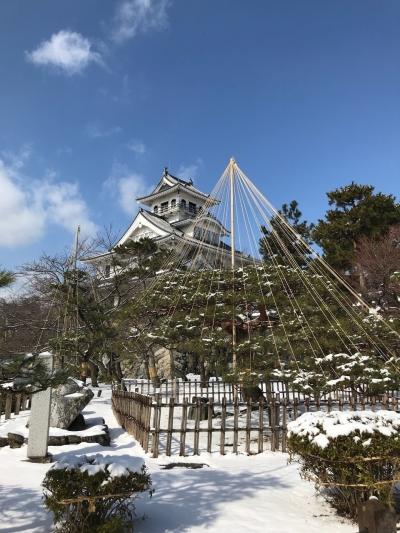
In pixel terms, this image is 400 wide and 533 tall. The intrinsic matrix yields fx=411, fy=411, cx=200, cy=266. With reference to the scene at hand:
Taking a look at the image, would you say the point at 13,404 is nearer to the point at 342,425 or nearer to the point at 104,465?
the point at 104,465

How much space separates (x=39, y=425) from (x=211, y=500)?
3.83 meters

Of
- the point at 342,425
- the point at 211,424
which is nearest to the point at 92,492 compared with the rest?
the point at 342,425

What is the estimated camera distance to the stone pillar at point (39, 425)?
7258mm

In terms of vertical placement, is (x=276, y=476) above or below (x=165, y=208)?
below

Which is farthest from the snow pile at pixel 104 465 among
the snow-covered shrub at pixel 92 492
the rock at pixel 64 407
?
the rock at pixel 64 407

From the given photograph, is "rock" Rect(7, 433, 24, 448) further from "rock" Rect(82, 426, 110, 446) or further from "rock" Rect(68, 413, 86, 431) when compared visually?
"rock" Rect(68, 413, 86, 431)

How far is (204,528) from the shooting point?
4.20 metres

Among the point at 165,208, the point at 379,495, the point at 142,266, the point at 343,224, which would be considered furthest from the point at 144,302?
the point at 165,208

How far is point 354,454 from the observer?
4113 mm

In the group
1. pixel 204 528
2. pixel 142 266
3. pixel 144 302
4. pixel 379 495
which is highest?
pixel 142 266

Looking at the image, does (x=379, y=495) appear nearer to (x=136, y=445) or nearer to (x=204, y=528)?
(x=204, y=528)

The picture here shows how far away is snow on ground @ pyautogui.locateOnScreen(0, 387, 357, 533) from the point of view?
14.0ft

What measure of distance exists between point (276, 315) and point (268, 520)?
5893 mm

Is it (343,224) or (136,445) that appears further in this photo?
(343,224)
